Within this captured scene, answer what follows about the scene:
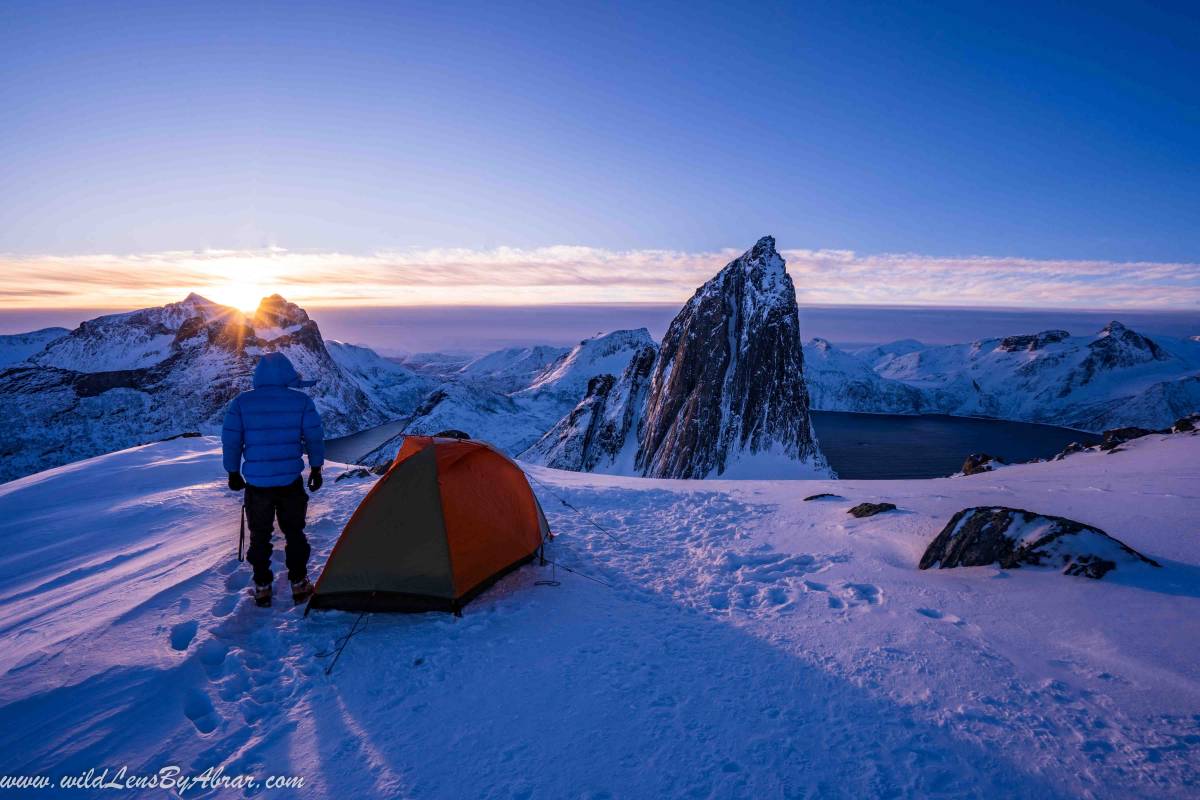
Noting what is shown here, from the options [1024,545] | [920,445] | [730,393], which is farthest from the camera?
[920,445]

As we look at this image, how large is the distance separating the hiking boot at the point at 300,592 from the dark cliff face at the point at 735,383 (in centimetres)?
5215

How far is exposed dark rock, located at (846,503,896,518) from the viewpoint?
10859 millimetres

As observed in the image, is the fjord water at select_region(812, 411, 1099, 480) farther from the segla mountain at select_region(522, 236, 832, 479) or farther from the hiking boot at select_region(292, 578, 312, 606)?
the hiking boot at select_region(292, 578, 312, 606)

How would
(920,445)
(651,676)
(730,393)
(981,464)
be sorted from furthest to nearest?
(920,445)
(730,393)
(981,464)
(651,676)

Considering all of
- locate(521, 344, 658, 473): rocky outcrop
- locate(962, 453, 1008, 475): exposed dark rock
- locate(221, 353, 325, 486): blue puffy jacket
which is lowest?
locate(521, 344, 658, 473): rocky outcrop

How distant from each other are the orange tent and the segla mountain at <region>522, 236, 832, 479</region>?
5088 centimetres

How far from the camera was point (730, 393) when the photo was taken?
62.4 m

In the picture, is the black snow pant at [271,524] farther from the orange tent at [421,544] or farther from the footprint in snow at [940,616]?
the footprint in snow at [940,616]

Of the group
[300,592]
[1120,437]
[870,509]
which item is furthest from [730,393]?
[300,592]

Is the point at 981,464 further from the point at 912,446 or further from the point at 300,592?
the point at 912,446

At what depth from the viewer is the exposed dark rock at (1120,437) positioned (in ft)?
62.1

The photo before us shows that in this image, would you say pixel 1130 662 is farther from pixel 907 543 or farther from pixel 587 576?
pixel 587 576

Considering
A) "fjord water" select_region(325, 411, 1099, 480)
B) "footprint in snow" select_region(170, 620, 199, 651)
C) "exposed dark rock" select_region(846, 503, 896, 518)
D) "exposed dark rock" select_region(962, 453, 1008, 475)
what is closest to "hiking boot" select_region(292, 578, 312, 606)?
"footprint in snow" select_region(170, 620, 199, 651)

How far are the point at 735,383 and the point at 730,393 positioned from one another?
1.47m
